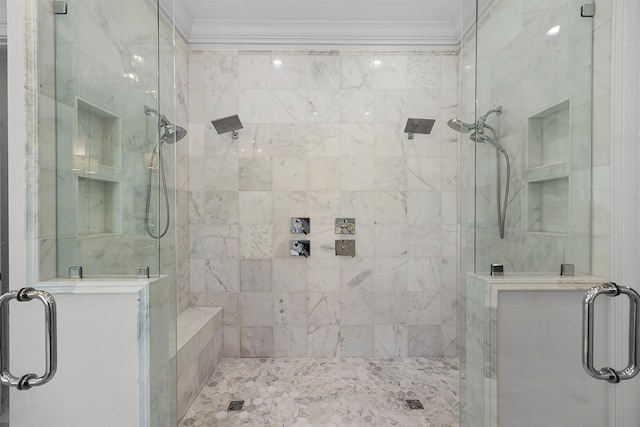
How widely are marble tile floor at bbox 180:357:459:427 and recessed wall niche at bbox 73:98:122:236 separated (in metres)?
1.22

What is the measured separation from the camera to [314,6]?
2.18 meters

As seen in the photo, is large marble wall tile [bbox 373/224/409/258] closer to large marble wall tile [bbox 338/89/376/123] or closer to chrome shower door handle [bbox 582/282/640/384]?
large marble wall tile [bbox 338/89/376/123]

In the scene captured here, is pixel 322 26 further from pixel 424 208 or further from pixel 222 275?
pixel 222 275

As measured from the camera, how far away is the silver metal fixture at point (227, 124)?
7.56ft

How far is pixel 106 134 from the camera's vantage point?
46.3 inches

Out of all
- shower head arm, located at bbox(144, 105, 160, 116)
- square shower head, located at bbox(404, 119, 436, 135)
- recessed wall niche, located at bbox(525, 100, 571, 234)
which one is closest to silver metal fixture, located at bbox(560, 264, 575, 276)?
recessed wall niche, located at bbox(525, 100, 571, 234)

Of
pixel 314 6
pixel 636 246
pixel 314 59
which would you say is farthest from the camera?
pixel 314 59

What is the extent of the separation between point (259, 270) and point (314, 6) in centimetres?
198

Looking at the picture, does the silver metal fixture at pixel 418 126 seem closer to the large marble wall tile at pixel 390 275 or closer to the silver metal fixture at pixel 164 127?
the large marble wall tile at pixel 390 275

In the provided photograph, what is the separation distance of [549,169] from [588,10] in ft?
1.96

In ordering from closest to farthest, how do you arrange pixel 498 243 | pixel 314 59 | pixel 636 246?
pixel 636 246 → pixel 498 243 → pixel 314 59

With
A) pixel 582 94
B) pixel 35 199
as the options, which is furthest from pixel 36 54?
pixel 582 94

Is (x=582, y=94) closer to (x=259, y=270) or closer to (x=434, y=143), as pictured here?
(x=434, y=143)

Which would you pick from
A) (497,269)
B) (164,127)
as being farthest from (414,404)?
(164,127)
